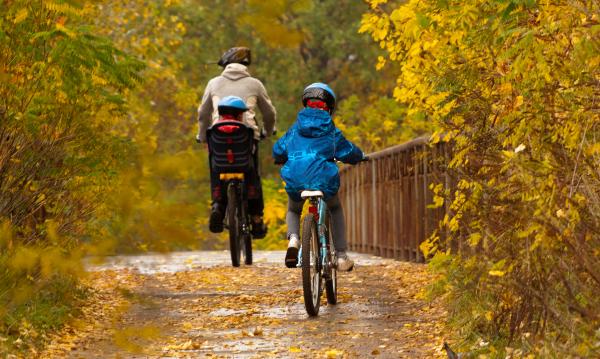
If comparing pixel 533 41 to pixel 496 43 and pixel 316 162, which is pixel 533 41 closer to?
pixel 496 43

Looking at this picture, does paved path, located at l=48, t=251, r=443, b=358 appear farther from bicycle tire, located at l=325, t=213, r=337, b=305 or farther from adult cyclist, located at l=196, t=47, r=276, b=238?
adult cyclist, located at l=196, t=47, r=276, b=238

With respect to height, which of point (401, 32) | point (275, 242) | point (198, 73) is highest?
point (198, 73)

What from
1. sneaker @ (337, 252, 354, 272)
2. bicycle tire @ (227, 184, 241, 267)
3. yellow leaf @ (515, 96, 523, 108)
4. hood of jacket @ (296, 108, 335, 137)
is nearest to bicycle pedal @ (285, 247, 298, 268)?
sneaker @ (337, 252, 354, 272)

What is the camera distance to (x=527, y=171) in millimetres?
5152

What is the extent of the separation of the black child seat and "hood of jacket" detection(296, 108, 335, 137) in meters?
2.95

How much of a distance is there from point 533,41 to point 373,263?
7.87 metres

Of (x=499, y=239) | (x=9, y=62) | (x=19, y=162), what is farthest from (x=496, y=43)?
(x=19, y=162)

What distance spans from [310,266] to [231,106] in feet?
11.8

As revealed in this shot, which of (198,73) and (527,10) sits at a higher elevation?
(198,73)

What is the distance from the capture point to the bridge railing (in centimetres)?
1185

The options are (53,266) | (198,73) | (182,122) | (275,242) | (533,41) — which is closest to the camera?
(53,266)

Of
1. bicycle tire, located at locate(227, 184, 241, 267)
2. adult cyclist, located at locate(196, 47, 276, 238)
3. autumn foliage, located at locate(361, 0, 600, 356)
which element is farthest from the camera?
adult cyclist, located at locate(196, 47, 276, 238)

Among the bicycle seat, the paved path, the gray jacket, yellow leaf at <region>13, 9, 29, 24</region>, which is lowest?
the paved path

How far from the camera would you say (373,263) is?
42.5 feet
